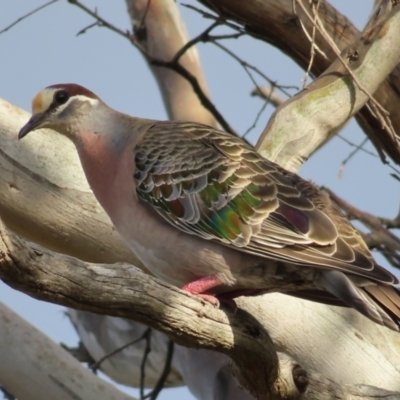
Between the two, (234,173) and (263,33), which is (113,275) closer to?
(234,173)

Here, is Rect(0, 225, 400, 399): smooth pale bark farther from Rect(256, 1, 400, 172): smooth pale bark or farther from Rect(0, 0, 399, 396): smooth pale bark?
Rect(256, 1, 400, 172): smooth pale bark

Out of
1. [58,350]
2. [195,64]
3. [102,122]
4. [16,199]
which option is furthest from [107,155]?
[195,64]

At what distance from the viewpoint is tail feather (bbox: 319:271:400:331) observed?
4035 millimetres

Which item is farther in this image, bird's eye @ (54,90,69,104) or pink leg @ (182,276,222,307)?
bird's eye @ (54,90,69,104)

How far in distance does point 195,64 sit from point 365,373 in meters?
4.20

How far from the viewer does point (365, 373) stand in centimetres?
515

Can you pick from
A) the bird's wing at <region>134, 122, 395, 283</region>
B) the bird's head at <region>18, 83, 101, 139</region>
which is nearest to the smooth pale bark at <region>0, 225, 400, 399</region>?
the bird's wing at <region>134, 122, 395, 283</region>

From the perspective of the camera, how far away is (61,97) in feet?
16.5

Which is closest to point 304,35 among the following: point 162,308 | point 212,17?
point 212,17

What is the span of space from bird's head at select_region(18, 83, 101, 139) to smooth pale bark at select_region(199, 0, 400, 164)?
4.57 ft

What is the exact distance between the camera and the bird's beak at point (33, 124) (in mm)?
4910

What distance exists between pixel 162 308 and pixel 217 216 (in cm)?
99

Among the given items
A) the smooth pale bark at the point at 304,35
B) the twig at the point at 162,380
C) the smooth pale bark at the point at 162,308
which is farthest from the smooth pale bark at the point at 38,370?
the smooth pale bark at the point at 304,35

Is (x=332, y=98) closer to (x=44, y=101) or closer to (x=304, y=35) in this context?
(x=304, y=35)
